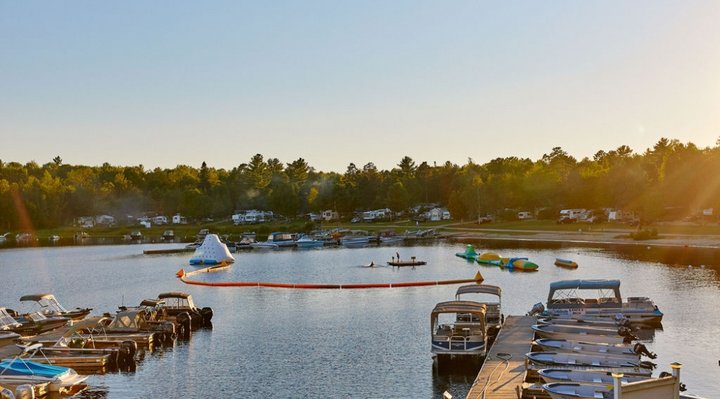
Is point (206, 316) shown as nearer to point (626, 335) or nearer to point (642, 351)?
point (626, 335)

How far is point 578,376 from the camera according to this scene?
118 ft

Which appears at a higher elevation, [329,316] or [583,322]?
[583,322]

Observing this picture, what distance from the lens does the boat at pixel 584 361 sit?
39.2 m

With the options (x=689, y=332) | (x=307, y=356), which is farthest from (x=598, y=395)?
(x=689, y=332)

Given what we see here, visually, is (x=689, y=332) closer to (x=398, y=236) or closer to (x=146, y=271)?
(x=146, y=271)

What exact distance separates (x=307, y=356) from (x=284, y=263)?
3175 inches

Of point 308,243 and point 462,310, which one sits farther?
point 308,243

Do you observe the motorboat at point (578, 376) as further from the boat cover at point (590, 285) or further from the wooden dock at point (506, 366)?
the boat cover at point (590, 285)

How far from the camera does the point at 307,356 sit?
53156 millimetres

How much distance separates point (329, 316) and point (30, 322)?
28.0 m

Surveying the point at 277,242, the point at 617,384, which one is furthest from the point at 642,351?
the point at 277,242

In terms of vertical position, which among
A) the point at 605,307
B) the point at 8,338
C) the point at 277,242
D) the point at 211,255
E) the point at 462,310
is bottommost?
the point at 605,307

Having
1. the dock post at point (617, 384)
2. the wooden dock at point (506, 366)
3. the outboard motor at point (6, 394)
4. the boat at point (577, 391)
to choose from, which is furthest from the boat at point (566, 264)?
the dock post at point (617, 384)

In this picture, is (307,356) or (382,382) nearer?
(382,382)
